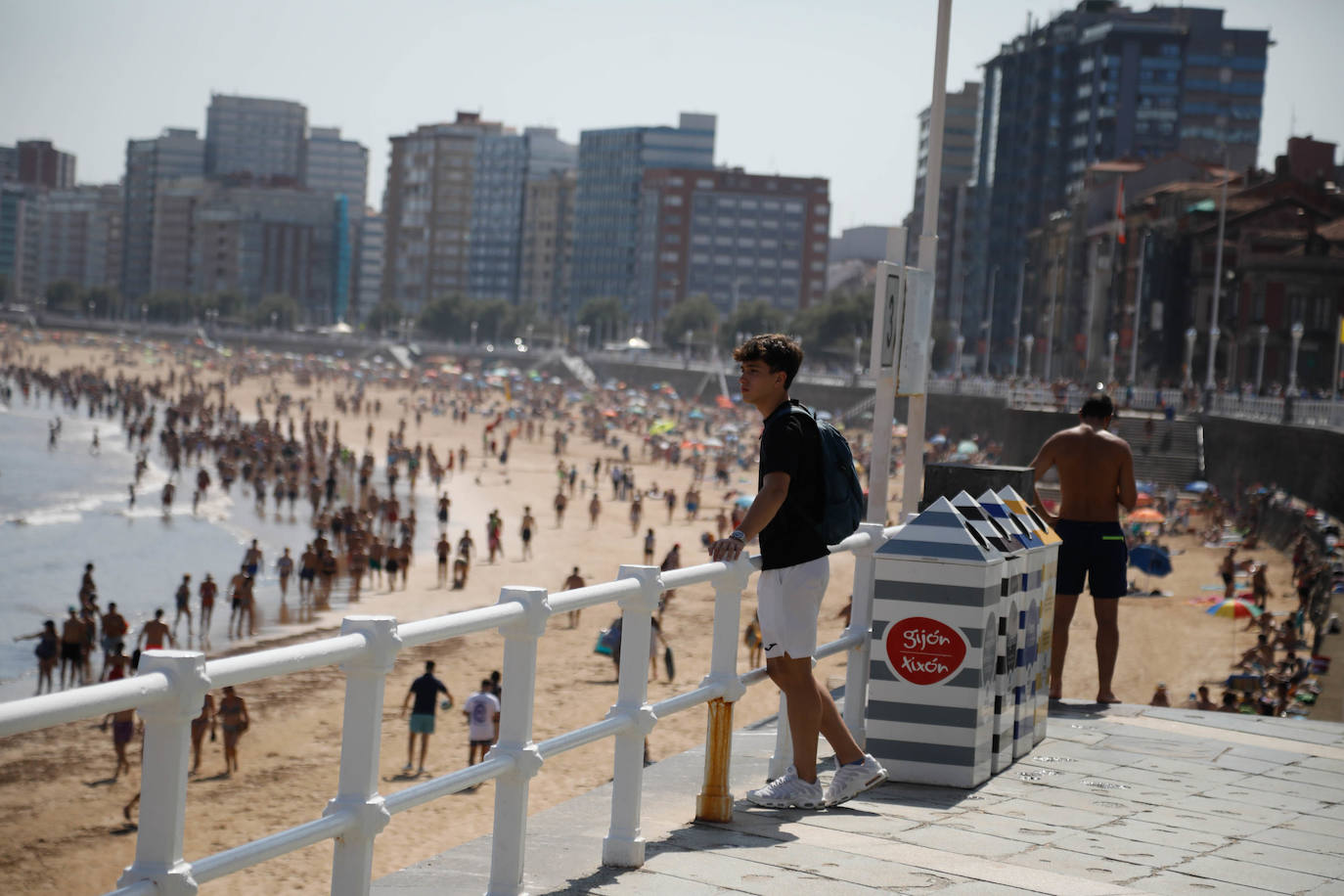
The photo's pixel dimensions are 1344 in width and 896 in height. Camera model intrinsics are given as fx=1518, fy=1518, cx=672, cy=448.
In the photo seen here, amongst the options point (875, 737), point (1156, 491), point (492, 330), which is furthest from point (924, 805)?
point (492, 330)

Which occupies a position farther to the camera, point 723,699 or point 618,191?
point 618,191

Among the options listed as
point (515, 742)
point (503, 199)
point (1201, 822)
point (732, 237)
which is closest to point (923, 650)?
point (1201, 822)

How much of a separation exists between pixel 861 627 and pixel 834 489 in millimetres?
1487

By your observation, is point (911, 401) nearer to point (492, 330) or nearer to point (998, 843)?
point (998, 843)

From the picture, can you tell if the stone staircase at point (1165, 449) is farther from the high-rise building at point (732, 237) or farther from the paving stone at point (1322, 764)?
the high-rise building at point (732, 237)

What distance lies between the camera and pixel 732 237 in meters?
160

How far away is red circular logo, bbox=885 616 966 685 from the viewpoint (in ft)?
18.8

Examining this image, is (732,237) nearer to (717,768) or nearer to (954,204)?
(954,204)

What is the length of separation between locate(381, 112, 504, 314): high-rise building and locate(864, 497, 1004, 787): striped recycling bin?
189115 millimetres

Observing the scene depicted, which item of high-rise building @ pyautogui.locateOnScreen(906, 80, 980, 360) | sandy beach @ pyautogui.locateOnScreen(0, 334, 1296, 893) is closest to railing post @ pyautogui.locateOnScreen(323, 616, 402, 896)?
sandy beach @ pyautogui.locateOnScreen(0, 334, 1296, 893)

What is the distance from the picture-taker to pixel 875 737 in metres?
6.00

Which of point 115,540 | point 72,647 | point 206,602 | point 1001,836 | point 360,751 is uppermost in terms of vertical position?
point 360,751

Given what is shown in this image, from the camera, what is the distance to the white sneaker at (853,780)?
5449 mm

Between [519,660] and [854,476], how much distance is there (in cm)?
157
